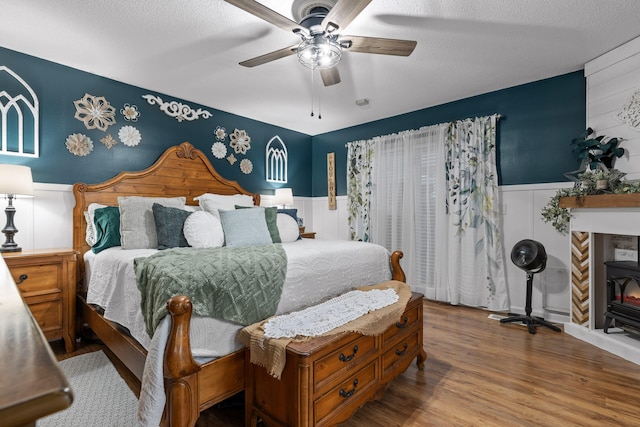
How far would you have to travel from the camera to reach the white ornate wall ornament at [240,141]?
4.44 m

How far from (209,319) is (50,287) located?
6.13ft

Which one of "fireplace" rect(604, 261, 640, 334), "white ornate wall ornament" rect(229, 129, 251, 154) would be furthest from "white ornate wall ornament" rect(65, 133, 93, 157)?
"fireplace" rect(604, 261, 640, 334)

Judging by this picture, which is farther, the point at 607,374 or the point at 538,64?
the point at 538,64

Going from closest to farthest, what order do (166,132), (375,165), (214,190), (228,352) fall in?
1. (228,352)
2. (166,132)
3. (214,190)
4. (375,165)

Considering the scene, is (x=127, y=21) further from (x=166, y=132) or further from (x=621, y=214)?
(x=621, y=214)

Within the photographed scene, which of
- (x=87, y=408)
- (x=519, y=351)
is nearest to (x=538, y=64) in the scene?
(x=519, y=351)

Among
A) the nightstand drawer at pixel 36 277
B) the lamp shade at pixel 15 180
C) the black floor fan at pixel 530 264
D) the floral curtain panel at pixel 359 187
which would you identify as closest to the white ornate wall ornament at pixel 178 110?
the lamp shade at pixel 15 180

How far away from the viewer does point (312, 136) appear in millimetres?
5668

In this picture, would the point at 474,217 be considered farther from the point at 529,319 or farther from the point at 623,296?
the point at 623,296

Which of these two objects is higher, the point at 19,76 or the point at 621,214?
the point at 19,76

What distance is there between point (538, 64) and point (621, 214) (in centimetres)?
156

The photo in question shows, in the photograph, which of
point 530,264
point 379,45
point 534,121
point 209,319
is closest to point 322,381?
point 209,319

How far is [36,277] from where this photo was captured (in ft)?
8.21

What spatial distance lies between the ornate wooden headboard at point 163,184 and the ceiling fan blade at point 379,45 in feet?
8.22
